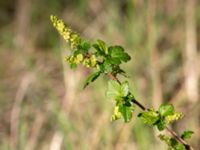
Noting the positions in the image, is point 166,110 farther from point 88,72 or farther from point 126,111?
point 88,72

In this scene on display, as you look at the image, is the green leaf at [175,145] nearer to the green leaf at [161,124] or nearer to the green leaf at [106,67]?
the green leaf at [161,124]

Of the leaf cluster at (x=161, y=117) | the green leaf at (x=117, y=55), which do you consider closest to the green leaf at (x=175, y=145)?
the leaf cluster at (x=161, y=117)

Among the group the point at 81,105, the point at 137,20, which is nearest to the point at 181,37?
the point at 137,20

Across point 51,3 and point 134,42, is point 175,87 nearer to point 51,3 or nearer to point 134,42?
point 134,42

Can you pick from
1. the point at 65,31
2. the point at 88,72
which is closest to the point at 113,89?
the point at 65,31

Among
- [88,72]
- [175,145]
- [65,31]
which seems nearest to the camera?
[65,31]

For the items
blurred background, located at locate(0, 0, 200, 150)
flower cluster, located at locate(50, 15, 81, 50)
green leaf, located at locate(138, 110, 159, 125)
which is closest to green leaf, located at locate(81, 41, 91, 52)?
flower cluster, located at locate(50, 15, 81, 50)
